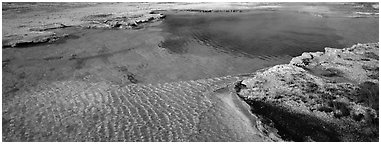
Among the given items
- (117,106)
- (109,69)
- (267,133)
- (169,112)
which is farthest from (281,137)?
(109,69)

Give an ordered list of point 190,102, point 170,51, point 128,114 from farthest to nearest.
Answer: point 170,51 → point 190,102 → point 128,114

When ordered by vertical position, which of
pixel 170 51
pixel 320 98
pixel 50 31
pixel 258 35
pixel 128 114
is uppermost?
pixel 50 31

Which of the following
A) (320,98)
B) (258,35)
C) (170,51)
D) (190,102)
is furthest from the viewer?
(258,35)

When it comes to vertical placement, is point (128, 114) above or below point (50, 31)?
below

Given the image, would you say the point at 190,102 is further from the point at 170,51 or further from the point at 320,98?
the point at 170,51

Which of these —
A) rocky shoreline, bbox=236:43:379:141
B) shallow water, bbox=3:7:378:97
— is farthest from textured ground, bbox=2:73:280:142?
shallow water, bbox=3:7:378:97

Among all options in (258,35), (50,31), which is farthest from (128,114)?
(50,31)

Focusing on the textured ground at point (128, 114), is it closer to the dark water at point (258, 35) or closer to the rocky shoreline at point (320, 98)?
the rocky shoreline at point (320, 98)

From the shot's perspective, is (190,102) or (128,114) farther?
(190,102)
